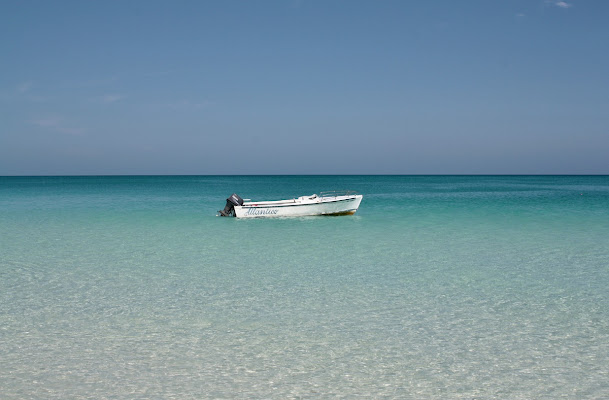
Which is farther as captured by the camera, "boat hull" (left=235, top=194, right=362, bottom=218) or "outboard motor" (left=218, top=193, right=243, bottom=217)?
"outboard motor" (left=218, top=193, right=243, bottom=217)

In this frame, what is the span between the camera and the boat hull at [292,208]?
28.6 m

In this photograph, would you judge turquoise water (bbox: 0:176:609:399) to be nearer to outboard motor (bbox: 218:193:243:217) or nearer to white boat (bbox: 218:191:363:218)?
white boat (bbox: 218:191:363:218)

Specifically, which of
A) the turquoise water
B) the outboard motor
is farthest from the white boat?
the turquoise water

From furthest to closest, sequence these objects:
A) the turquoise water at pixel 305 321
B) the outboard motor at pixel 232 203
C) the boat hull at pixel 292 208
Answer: the outboard motor at pixel 232 203 → the boat hull at pixel 292 208 → the turquoise water at pixel 305 321

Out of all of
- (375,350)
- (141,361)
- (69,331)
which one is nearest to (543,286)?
(375,350)

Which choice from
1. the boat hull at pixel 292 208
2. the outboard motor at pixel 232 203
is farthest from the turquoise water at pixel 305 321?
the outboard motor at pixel 232 203

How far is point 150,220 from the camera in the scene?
2866 cm

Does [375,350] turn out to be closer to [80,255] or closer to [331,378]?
[331,378]

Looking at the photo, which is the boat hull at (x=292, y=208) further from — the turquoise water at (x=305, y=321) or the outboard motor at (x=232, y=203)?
the turquoise water at (x=305, y=321)

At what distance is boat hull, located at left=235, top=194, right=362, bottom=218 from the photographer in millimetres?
28641

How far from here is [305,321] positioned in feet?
28.5

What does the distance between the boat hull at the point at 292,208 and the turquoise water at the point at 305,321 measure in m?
10.6

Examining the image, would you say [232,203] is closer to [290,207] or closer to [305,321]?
[290,207]

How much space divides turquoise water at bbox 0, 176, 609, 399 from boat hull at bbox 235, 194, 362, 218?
10558mm
